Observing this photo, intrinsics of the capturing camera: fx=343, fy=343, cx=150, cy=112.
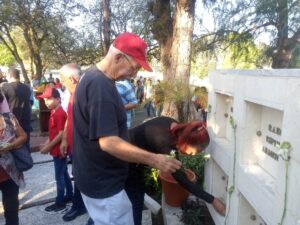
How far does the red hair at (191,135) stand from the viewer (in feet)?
7.69

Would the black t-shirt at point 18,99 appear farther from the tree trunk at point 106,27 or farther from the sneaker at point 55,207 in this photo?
the tree trunk at point 106,27

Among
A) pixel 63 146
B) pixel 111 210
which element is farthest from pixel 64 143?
pixel 111 210

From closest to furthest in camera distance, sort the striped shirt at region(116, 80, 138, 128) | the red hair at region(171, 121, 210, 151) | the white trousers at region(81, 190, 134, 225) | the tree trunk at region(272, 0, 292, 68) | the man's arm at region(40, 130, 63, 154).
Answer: the white trousers at region(81, 190, 134, 225)
the red hair at region(171, 121, 210, 151)
the man's arm at region(40, 130, 63, 154)
the striped shirt at region(116, 80, 138, 128)
the tree trunk at region(272, 0, 292, 68)

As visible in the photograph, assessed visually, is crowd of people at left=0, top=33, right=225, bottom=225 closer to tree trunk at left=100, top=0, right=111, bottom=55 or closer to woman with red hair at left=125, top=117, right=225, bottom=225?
woman with red hair at left=125, top=117, right=225, bottom=225

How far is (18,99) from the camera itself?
17.4ft

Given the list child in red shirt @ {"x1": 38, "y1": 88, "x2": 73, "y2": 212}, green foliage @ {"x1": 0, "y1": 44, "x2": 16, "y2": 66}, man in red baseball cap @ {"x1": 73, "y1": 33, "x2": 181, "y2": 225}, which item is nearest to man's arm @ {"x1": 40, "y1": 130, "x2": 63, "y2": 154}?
child in red shirt @ {"x1": 38, "y1": 88, "x2": 73, "y2": 212}

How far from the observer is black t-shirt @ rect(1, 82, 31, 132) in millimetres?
5258

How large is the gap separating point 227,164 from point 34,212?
256 centimetres

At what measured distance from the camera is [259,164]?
7.64ft

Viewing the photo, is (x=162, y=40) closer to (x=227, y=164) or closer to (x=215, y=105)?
(x=215, y=105)

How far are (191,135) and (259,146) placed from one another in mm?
463

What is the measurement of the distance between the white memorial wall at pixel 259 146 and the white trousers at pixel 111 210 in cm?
79

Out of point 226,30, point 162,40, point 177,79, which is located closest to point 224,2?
point 226,30

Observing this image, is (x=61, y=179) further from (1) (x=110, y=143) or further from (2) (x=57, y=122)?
(1) (x=110, y=143)
